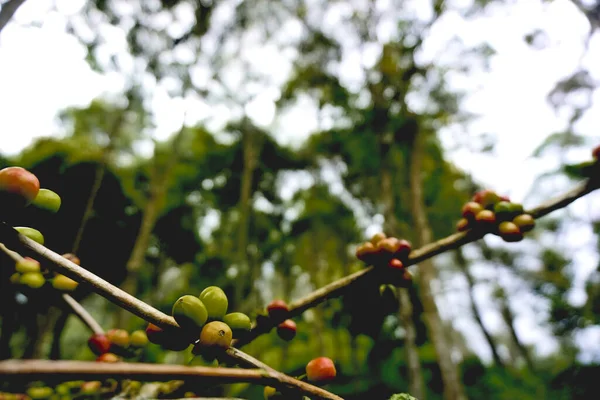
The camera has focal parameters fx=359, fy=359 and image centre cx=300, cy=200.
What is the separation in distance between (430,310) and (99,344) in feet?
16.4

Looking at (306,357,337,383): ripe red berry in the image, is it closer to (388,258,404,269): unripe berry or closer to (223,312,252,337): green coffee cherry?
(223,312,252,337): green coffee cherry

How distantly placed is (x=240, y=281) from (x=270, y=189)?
4587mm

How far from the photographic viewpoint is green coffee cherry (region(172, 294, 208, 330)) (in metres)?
0.91

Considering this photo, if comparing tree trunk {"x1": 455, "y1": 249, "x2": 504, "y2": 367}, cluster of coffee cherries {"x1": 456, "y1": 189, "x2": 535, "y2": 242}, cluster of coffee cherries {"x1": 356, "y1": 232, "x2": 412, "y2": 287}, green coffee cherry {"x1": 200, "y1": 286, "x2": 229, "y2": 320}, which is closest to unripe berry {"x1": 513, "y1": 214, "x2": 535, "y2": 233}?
cluster of coffee cherries {"x1": 456, "y1": 189, "x2": 535, "y2": 242}

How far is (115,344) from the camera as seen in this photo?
1.64m

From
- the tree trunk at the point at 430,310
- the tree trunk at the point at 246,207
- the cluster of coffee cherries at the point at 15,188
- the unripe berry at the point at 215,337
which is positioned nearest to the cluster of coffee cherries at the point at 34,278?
the cluster of coffee cherries at the point at 15,188

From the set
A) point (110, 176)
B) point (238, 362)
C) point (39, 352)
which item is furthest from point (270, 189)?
point (238, 362)

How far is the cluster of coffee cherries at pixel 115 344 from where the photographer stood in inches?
64.1

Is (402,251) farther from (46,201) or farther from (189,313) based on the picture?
(46,201)

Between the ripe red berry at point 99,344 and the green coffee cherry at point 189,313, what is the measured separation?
3.14 feet

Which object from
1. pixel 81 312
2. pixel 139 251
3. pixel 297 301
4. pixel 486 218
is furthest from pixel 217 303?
pixel 139 251

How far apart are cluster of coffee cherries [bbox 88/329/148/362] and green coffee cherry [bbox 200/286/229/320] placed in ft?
2.63

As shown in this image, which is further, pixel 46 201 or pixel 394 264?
pixel 394 264

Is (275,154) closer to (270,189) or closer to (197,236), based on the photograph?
Answer: (270,189)
